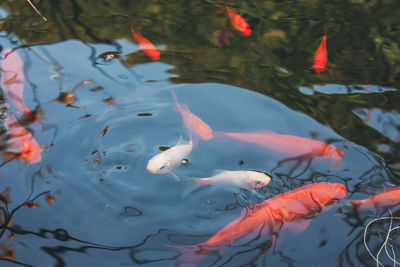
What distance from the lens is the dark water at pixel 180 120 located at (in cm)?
244

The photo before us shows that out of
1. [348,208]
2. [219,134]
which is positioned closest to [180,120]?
[219,134]

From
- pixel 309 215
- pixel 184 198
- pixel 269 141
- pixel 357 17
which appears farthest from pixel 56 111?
pixel 357 17

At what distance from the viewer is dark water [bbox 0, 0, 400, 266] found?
244 cm

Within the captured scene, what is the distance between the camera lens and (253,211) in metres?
2.56

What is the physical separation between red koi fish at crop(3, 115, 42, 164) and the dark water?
54 mm

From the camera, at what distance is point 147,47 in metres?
3.89

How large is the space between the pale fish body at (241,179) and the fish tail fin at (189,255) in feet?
1.75

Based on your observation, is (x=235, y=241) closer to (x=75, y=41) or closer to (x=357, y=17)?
(x=75, y=41)

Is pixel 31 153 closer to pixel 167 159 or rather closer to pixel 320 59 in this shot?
pixel 167 159

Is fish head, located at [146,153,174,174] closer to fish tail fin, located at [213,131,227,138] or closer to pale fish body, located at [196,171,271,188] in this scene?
pale fish body, located at [196,171,271,188]

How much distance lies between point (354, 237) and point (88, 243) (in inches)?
63.0

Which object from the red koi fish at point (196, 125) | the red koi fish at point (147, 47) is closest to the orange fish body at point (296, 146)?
the red koi fish at point (196, 125)

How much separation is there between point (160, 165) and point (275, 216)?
34.1 inches

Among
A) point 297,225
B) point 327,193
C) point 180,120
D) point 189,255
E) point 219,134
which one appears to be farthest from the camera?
point 180,120
